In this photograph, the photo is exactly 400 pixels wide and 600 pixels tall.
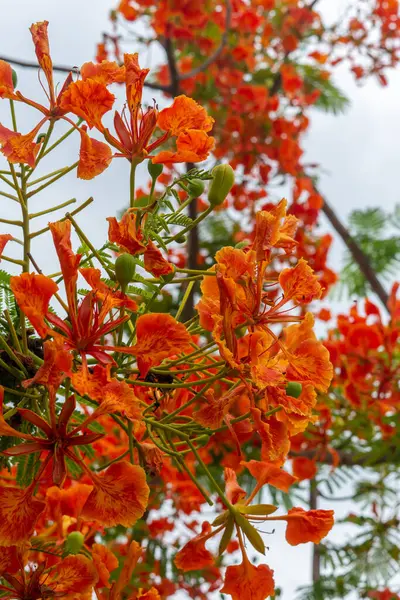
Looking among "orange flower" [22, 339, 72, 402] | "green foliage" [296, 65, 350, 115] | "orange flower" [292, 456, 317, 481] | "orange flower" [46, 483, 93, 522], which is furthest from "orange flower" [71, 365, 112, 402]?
"green foliage" [296, 65, 350, 115]

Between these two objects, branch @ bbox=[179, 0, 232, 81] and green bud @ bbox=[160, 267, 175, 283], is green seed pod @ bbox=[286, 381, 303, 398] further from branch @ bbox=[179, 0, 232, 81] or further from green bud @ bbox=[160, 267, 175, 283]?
branch @ bbox=[179, 0, 232, 81]

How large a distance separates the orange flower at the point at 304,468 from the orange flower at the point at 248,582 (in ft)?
4.15

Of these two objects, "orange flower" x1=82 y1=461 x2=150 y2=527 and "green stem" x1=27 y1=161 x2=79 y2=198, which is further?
"green stem" x1=27 y1=161 x2=79 y2=198

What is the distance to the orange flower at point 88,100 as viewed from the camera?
81cm

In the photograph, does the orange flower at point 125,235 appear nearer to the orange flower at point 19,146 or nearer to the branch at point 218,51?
the orange flower at point 19,146

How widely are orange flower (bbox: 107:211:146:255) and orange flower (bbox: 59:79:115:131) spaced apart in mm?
127

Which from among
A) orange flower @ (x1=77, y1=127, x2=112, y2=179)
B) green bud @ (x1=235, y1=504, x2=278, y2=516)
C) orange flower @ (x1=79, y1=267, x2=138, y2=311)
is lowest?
green bud @ (x1=235, y1=504, x2=278, y2=516)

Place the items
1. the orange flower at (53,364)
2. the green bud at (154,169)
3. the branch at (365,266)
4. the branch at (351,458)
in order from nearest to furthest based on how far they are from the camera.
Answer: the orange flower at (53,364)
the green bud at (154,169)
the branch at (351,458)
the branch at (365,266)

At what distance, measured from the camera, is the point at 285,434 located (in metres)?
0.80

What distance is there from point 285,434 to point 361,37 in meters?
3.67

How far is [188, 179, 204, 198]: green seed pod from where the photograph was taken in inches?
35.4

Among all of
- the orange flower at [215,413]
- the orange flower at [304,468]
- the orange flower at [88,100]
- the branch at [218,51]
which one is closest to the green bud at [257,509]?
the orange flower at [215,413]

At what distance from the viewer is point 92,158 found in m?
0.83

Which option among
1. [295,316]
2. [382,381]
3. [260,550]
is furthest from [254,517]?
[382,381]
